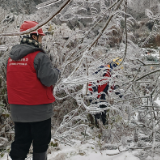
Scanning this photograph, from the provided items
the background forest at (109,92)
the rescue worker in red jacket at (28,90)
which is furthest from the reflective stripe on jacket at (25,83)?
the background forest at (109,92)

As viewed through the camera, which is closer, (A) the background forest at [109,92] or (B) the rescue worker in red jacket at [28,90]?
(B) the rescue worker in red jacket at [28,90]

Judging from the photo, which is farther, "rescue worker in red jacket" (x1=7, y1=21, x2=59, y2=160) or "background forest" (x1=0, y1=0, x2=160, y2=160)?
"background forest" (x1=0, y1=0, x2=160, y2=160)

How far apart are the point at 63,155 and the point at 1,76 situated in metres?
1.43

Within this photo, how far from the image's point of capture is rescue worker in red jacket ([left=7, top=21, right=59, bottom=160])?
1.61m

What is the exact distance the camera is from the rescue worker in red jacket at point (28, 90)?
5.28 feet

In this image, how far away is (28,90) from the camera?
5.27ft

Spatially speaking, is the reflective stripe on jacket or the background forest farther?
the background forest

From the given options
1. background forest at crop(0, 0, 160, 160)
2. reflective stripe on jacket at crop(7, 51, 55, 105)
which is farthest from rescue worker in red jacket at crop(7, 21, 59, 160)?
background forest at crop(0, 0, 160, 160)

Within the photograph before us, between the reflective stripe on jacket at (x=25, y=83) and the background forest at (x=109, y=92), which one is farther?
the background forest at (x=109, y=92)

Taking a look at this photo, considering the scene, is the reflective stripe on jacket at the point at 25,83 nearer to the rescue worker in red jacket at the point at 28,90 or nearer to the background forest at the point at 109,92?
the rescue worker in red jacket at the point at 28,90

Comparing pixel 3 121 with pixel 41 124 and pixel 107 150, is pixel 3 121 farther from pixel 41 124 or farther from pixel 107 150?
pixel 107 150

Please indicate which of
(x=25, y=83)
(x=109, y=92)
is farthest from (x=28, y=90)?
(x=109, y=92)

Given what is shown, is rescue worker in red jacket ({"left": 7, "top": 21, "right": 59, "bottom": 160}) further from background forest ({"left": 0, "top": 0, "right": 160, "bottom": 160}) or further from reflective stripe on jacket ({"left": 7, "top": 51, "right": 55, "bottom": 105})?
background forest ({"left": 0, "top": 0, "right": 160, "bottom": 160})

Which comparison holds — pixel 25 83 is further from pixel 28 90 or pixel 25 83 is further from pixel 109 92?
pixel 109 92
